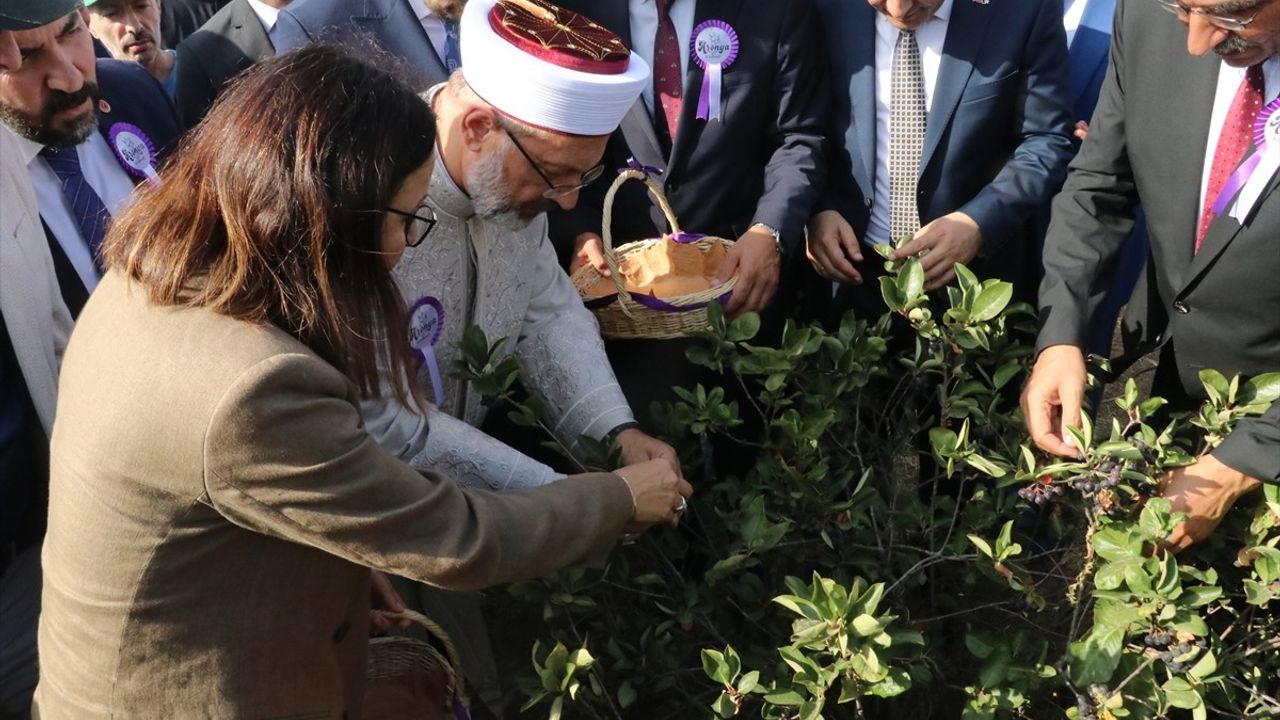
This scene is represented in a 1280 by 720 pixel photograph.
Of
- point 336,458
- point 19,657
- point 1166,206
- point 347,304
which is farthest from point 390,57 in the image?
point 1166,206

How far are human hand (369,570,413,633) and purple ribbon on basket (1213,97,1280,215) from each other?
203 cm

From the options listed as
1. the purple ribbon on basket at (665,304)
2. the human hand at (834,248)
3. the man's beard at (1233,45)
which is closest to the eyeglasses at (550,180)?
the purple ribbon on basket at (665,304)

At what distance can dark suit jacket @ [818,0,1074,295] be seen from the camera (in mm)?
3504

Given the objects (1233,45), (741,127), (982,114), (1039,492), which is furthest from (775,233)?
(1039,492)

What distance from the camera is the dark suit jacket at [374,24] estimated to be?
3721mm

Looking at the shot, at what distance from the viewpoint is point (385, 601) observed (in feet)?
8.68

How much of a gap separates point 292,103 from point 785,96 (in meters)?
2.15

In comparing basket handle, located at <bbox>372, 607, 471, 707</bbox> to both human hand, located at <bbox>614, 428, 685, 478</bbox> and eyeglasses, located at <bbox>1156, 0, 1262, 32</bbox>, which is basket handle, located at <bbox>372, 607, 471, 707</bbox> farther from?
eyeglasses, located at <bbox>1156, 0, 1262, 32</bbox>

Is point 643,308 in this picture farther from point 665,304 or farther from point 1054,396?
point 1054,396

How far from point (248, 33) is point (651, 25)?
1.45 metres

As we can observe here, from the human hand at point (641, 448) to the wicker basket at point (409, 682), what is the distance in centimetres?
56

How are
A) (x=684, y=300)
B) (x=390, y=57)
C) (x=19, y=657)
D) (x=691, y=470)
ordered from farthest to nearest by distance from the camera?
(x=684, y=300), (x=691, y=470), (x=19, y=657), (x=390, y=57)

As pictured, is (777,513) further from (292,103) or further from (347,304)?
(292,103)

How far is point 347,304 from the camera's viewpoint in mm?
1855
